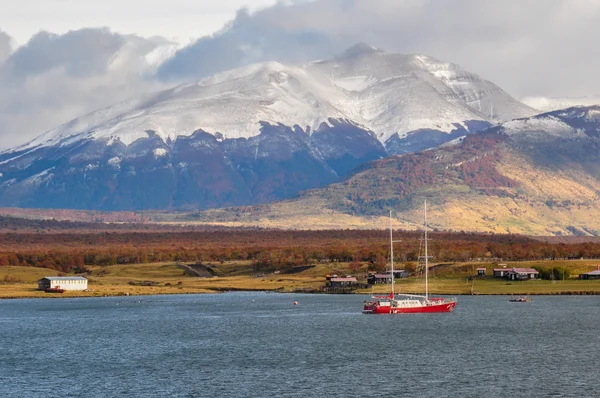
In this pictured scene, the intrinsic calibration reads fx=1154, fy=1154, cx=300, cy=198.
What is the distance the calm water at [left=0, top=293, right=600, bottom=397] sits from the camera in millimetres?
98688

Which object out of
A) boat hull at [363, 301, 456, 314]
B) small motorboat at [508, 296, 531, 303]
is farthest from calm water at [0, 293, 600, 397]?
small motorboat at [508, 296, 531, 303]

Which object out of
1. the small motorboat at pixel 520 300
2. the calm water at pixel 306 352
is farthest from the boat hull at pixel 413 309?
the small motorboat at pixel 520 300

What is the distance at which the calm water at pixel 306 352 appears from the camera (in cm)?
9869

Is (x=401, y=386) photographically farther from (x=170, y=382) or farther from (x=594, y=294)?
(x=594, y=294)

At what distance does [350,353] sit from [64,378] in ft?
101

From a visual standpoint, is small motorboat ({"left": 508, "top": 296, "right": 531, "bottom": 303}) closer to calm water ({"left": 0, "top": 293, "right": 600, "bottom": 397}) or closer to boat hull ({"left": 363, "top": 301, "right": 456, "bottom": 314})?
calm water ({"left": 0, "top": 293, "right": 600, "bottom": 397})

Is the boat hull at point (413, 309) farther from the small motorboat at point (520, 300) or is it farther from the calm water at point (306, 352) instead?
the small motorboat at point (520, 300)

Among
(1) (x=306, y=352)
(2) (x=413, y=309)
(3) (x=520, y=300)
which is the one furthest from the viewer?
(3) (x=520, y=300)

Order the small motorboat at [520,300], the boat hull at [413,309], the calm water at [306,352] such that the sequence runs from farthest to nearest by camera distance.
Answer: the small motorboat at [520,300] → the boat hull at [413,309] → the calm water at [306,352]

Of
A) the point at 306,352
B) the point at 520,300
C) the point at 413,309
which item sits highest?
the point at 520,300

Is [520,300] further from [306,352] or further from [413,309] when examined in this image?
[306,352]

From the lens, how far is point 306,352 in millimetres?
122438

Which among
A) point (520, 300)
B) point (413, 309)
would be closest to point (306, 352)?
point (413, 309)

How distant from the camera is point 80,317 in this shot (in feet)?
575
